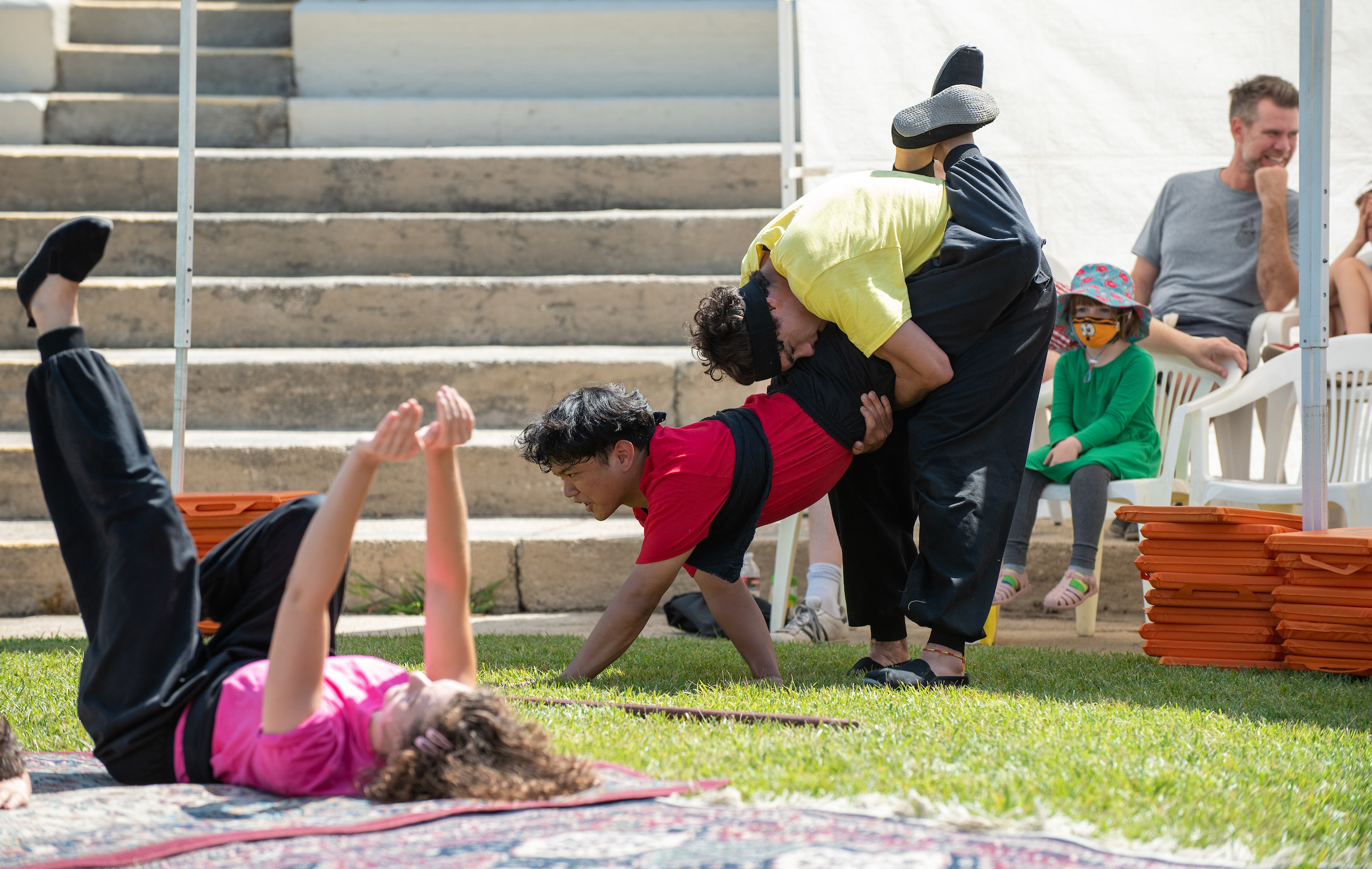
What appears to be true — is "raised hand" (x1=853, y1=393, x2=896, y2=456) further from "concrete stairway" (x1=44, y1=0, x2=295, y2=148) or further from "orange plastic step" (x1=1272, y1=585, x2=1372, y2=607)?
"concrete stairway" (x1=44, y1=0, x2=295, y2=148)

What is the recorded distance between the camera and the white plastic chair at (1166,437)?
15.5 feet

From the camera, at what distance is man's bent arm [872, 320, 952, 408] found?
3.20 m

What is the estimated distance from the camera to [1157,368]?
5.38m

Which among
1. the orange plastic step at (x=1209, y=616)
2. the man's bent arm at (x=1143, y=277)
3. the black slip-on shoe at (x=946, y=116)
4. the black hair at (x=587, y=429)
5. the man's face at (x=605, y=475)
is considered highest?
the black slip-on shoe at (x=946, y=116)

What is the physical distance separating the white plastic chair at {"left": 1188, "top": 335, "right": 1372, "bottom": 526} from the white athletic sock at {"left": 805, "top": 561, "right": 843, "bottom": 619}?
1.35 metres

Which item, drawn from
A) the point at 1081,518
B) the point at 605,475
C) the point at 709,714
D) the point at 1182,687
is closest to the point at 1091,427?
the point at 1081,518

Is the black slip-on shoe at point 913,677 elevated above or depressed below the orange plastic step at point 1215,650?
above

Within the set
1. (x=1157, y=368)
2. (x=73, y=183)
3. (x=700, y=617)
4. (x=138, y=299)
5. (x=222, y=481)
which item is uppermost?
(x=73, y=183)

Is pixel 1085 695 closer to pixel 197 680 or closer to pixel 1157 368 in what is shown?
pixel 197 680

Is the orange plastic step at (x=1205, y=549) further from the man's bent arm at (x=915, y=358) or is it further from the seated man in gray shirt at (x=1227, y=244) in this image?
the seated man in gray shirt at (x=1227, y=244)

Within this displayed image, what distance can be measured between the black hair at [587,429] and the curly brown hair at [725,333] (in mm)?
238

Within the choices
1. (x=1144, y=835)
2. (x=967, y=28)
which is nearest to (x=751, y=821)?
(x=1144, y=835)

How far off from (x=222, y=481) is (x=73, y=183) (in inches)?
108

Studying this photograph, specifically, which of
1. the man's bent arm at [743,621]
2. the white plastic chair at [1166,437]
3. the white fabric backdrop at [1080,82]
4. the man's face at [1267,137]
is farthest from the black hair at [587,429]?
the man's face at [1267,137]
